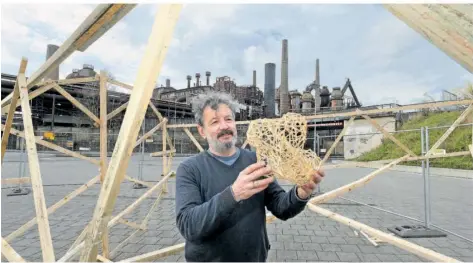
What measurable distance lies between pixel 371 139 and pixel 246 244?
24.5 meters

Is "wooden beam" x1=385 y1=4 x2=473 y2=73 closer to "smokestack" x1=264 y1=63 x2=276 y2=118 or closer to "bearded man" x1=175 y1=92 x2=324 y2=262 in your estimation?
"bearded man" x1=175 y1=92 x2=324 y2=262

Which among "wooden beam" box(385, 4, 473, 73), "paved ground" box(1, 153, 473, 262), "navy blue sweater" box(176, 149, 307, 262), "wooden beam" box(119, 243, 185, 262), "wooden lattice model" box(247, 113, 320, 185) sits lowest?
"paved ground" box(1, 153, 473, 262)

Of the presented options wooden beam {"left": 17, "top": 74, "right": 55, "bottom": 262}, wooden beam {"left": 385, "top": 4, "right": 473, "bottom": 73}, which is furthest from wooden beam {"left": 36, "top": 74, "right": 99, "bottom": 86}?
wooden beam {"left": 385, "top": 4, "right": 473, "bottom": 73}

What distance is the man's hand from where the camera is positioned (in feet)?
5.47

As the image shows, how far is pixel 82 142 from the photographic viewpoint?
26.3 m

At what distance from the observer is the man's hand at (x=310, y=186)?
5.47 feet

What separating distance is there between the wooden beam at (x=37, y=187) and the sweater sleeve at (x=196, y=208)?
3.61ft

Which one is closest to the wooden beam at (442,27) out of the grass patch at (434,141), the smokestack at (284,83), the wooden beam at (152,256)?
the wooden beam at (152,256)

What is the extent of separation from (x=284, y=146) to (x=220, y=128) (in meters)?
0.56

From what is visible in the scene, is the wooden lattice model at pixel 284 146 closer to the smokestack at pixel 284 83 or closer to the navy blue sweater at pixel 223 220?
the navy blue sweater at pixel 223 220

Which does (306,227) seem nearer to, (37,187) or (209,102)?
(209,102)

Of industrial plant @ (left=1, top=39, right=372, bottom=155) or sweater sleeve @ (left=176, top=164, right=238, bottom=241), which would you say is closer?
sweater sleeve @ (left=176, top=164, right=238, bottom=241)

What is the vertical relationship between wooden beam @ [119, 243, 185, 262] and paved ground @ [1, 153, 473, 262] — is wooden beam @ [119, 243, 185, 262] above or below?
above

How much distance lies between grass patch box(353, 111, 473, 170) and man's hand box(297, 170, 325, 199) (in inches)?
624
